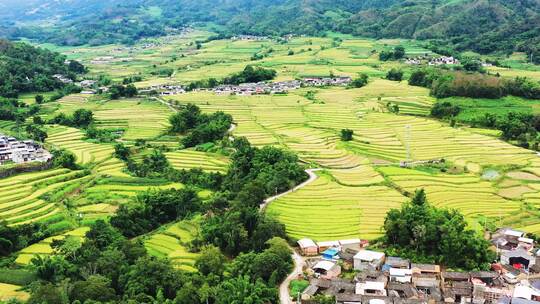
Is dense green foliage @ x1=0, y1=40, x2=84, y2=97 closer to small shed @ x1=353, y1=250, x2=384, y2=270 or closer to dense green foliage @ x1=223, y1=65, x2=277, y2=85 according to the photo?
dense green foliage @ x1=223, y1=65, x2=277, y2=85

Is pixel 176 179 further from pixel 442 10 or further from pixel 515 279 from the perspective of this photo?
pixel 442 10

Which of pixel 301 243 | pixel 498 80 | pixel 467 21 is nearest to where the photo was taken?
pixel 301 243

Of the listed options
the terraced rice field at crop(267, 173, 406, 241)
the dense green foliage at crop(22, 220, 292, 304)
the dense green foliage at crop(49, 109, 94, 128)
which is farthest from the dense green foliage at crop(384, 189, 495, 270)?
the dense green foliage at crop(49, 109, 94, 128)

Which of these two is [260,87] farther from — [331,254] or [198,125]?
[331,254]

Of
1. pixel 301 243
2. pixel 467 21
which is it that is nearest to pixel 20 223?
pixel 301 243

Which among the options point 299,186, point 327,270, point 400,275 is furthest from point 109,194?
point 400,275

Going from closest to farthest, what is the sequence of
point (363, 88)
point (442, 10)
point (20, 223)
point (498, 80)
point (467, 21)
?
1. point (20, 223)
2. point (498, 80)
3. point (363, 88)
4. point (467, 21)
5. point (442, 10)

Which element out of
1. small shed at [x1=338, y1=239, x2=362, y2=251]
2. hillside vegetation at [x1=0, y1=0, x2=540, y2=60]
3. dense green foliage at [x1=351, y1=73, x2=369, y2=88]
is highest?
hillside vegetation at [x1=0, y1=0, x2=540, y2=60]
